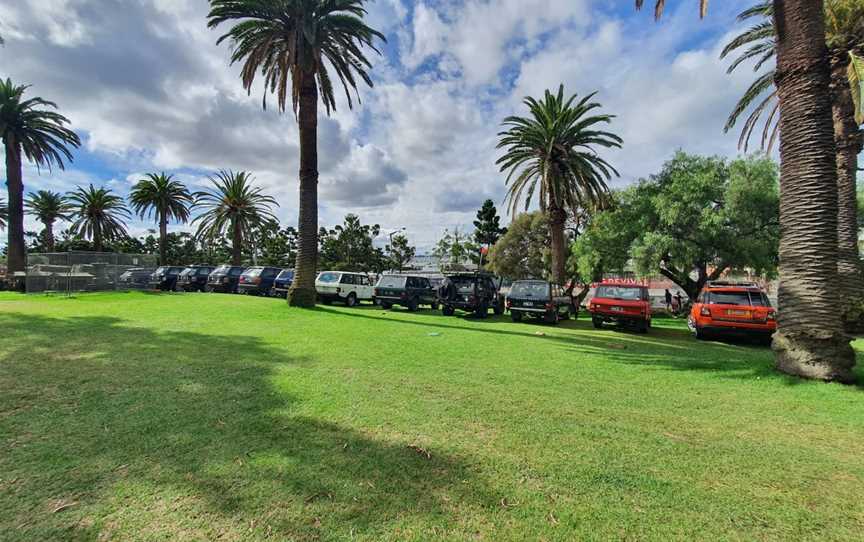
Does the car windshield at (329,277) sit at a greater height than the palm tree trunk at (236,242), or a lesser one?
lesser

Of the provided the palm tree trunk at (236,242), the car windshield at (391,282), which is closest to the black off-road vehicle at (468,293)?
the car windshield at (391,282)

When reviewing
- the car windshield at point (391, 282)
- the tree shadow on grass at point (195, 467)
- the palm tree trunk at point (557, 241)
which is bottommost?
the tree shadow on grass at point (195, 467)

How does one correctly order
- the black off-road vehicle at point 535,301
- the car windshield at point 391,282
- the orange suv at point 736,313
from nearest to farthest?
the orange suv at point 736,313
the black off-road vehicle at point 535,301
the car windshield at point 391,282

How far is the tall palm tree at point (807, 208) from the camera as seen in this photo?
6.38m

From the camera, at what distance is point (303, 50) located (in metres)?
15.3

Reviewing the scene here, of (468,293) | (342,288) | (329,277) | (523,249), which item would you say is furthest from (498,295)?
(523,249)

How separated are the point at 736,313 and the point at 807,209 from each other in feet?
16.3

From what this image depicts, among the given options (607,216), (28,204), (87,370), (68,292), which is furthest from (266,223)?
(87,370)

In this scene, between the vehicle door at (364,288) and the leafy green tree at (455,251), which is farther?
the leafy green tree at (455,251)

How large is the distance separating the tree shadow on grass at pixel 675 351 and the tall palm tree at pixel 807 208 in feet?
1.79

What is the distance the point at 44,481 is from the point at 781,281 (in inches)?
393

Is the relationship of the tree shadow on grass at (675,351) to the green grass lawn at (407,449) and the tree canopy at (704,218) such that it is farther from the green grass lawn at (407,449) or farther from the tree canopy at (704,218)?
the tree canopy at (704,218)

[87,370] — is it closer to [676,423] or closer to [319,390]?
[319,390]

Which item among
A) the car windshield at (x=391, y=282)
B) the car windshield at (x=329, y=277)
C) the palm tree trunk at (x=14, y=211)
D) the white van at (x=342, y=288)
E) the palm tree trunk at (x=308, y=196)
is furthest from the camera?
the palm tree trunk at (x=14, y=211)
